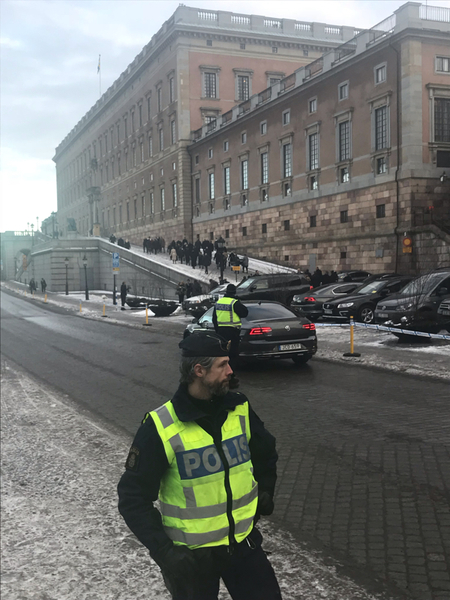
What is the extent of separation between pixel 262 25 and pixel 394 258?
4050 centimetres

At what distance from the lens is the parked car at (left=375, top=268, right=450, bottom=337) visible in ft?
59.9

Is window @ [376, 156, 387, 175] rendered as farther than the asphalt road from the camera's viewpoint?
Yes

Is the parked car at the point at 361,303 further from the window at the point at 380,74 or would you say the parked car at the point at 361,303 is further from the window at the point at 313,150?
the window at the point at 313,150

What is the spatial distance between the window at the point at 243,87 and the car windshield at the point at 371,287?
49313 millimetres

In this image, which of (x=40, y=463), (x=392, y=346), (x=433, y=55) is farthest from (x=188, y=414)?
(x=433, y=55)

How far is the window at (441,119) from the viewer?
36.1 m

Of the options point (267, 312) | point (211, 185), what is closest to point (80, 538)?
point (267, 312)

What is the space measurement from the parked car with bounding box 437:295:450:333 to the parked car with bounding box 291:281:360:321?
242 inches

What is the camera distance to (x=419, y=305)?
1831 centimetres

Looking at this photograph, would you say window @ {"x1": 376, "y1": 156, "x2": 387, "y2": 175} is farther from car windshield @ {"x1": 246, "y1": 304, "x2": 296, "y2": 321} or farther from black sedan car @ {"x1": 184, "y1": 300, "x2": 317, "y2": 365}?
black sedan car @ {"x1": 184, "y1": 300, "x2": 317, "y2": 365}

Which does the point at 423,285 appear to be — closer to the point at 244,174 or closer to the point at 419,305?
the point at 419,305

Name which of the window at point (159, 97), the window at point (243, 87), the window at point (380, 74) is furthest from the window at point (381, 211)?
the window at point (159, 97)

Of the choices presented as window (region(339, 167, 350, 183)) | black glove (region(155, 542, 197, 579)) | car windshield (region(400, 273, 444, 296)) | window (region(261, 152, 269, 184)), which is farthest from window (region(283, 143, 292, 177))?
black glove (region(155, 542, 197, 579))

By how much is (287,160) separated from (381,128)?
11.5 meters
